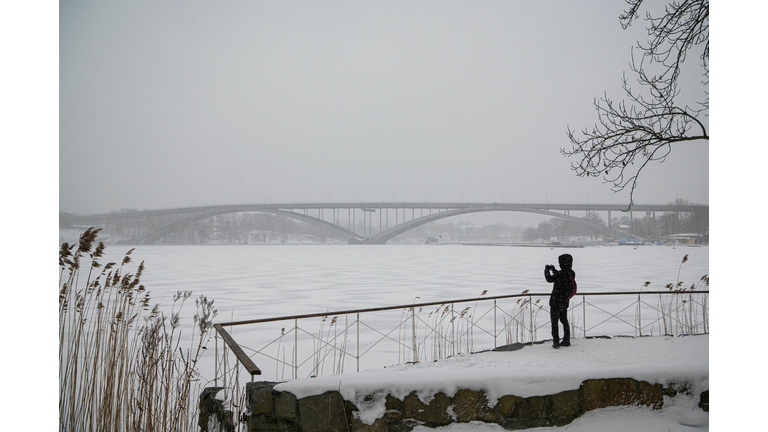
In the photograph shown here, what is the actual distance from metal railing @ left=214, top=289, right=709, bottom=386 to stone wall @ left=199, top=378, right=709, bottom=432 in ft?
3.66

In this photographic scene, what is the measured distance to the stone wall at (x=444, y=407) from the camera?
2.03 metres

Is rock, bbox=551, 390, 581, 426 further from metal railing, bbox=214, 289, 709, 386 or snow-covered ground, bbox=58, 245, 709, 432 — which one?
metal railing, bbox=214, 289, 709, 386

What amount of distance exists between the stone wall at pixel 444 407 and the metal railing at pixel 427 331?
1117mm

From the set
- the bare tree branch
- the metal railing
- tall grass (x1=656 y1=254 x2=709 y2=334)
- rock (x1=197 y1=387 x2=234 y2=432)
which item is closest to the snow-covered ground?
the metal railing

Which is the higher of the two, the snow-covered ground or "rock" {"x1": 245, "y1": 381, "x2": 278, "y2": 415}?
"rock" {"x1": 245, "y1": 381, "x2": 278, "y2": 415}

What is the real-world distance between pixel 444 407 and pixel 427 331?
3.22m

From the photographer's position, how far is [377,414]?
6.80ft

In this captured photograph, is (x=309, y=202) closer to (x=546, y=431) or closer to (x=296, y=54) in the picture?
(x=296, y=54)

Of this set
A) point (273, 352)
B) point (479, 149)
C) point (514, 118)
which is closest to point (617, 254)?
A: point (479, 149)

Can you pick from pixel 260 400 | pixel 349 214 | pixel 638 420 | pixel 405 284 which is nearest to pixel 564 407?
pixel 638 420

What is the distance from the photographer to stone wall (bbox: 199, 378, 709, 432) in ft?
6.66

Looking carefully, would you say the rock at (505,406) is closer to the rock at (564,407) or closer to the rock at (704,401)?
the rock at (564,407)

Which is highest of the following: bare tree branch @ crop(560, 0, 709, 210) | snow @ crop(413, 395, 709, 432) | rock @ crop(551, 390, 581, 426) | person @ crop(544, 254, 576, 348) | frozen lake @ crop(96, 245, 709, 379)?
bare tree branch @ crop(560, 0, 709, 210)
